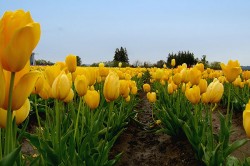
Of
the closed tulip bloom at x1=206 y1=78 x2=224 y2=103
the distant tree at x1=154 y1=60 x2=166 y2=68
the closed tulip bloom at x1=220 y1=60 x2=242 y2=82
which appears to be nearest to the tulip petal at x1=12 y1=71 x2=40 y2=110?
the closed tulip bloom at x1=206 y1=78 x2=224 y2=103

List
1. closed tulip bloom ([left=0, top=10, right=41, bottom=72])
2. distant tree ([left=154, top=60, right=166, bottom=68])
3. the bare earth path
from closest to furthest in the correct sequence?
closed tulip bloom ([left=0, top=10, right=41, bottom=72]) < the bare earth path < distant tree ([left=154, top=60, right=166, bottom=68])

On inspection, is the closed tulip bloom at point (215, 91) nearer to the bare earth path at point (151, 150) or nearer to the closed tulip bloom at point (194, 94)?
the closed tulip bloom at point (194, 94)

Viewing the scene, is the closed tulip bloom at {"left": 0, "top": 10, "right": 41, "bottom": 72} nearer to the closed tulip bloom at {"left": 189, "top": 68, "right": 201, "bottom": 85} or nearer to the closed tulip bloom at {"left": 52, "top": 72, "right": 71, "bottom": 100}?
the closed tulip bloom at {"left": 52, "top": 72, "right": 71, "bottom": 100}

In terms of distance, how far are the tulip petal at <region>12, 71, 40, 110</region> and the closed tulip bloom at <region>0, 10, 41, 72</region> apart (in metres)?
0.06

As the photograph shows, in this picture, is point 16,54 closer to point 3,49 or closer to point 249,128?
point 3,49

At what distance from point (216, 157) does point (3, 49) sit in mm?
2286

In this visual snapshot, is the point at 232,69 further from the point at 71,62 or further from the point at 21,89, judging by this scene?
the point at 21,89

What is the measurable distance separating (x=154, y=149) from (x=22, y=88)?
11.6 ft

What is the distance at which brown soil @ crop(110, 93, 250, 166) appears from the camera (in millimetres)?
3802

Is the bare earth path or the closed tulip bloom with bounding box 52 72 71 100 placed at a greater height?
the closed tulip bloom with bounding box 52 72 71 100

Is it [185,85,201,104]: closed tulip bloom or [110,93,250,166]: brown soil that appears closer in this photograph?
[185,85,201,104]: closed tulip bloom

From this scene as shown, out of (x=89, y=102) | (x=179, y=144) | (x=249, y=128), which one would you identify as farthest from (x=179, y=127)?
(x=249, y=128)

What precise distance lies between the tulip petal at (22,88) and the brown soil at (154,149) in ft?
8.11

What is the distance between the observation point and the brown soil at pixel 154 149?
380 centimetres
